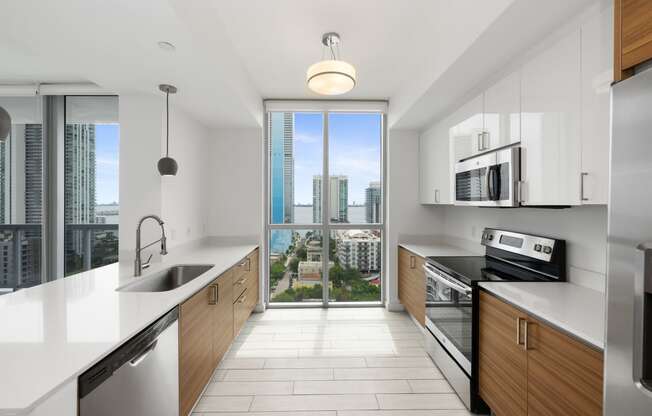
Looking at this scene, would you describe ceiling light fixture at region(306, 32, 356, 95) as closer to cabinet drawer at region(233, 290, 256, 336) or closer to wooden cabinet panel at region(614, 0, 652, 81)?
wooden cabinet panel at region(614, 0, 652, 81)

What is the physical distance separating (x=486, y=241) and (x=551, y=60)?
5.02 feet

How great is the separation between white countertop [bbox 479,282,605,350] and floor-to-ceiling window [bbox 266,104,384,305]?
2.27 m

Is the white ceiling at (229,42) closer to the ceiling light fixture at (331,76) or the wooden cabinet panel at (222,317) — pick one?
the ceiling light fixture at (331,76)

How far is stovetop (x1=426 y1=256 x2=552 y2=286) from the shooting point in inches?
77.8

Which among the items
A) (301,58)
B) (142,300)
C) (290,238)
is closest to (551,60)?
(301,58)

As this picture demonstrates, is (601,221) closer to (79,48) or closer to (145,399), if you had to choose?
(145,399)

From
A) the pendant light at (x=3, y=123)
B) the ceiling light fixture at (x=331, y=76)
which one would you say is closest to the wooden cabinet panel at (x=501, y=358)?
the ceiling light fixture at (x=331, y=76)

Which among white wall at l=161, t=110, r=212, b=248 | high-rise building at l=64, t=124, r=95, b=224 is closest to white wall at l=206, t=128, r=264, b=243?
white wall at l=161, t=110, r=212, b=248

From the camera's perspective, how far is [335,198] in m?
3.99

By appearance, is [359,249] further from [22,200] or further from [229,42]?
[22,200]

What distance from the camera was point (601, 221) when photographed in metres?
1.69

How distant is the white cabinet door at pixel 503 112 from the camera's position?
186 cm

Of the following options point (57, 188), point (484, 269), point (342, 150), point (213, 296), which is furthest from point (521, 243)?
point (57, 188)

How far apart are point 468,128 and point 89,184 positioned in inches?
148
